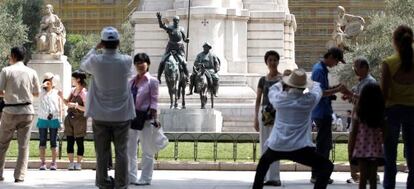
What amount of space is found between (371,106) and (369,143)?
1.61 ft

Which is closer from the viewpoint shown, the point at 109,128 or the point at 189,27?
the point at 109,128

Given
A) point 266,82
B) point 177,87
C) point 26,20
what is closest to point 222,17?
point 177,87

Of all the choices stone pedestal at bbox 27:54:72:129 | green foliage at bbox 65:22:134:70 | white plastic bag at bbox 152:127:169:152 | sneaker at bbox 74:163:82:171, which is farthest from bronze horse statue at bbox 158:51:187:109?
green foliage at bbox 65:22:134:70

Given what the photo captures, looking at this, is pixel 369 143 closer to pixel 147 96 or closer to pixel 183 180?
pixel 147 96

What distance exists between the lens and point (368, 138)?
10641 millimetres

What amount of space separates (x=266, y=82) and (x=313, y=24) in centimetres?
6938

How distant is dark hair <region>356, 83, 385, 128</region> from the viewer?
1031 cm

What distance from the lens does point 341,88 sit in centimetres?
1205

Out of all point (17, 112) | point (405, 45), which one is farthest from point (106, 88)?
point (405, 45)

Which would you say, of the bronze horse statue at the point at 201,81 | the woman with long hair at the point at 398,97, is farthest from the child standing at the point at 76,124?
the bronze horse statue at the point at 201,81

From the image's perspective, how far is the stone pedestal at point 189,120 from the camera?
99.8ft

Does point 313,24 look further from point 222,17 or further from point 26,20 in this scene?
point 222,17

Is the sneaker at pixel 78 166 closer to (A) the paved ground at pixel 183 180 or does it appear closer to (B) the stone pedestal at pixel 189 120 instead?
(A) the paved ground at pixel 183 180

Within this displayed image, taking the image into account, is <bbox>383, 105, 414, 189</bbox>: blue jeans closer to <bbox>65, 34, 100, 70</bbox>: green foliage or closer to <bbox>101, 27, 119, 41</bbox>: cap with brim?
<bbox>101, 27, 119, 41</bbox>: cap with brim
